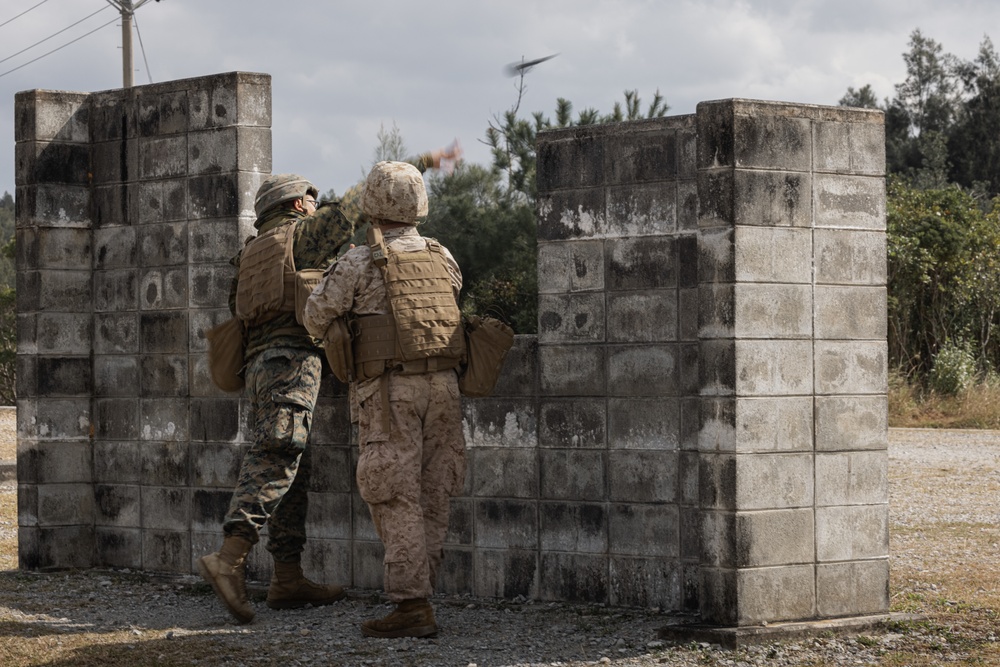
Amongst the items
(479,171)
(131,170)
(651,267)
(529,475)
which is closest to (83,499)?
(131,170)

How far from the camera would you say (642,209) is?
617cm

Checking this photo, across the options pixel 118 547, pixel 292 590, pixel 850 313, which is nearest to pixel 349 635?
pixel 292 590

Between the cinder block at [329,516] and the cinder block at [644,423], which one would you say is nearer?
the cinder block at [644,423]

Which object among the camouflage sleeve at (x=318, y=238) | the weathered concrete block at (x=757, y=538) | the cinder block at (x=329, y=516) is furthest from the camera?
the cinder block at (x=329, y=516)

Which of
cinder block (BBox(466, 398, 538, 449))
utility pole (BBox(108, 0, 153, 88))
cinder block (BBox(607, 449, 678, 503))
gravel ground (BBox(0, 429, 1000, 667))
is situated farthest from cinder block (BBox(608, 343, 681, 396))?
utility pole (BBox(108, 0, 153, 88))

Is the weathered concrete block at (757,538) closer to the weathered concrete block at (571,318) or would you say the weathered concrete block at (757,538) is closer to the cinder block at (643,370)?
the cinder block at (643,370)

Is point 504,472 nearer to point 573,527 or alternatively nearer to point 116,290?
point 573,527

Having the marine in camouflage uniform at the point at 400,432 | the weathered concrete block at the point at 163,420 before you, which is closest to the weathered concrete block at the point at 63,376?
the weathered concrete block at the point at 163,420

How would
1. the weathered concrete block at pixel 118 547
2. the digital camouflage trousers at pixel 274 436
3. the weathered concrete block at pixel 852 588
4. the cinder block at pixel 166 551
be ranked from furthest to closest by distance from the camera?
the weathered concrete block at pixel 118 547 < the cinder block at pixel 166 551 < the digital camouflage trousers at pixel 274 436 < the weathered concrete block at pixel 852 588

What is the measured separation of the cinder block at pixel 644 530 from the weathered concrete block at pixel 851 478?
2.28 feet

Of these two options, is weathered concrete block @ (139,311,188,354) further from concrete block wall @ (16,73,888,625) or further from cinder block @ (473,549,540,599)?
cinder block @ (473,549,540,599)

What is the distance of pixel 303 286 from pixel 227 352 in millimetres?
699

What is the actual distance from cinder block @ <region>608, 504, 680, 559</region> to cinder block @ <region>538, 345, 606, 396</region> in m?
0.57

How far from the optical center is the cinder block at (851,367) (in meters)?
5.70
